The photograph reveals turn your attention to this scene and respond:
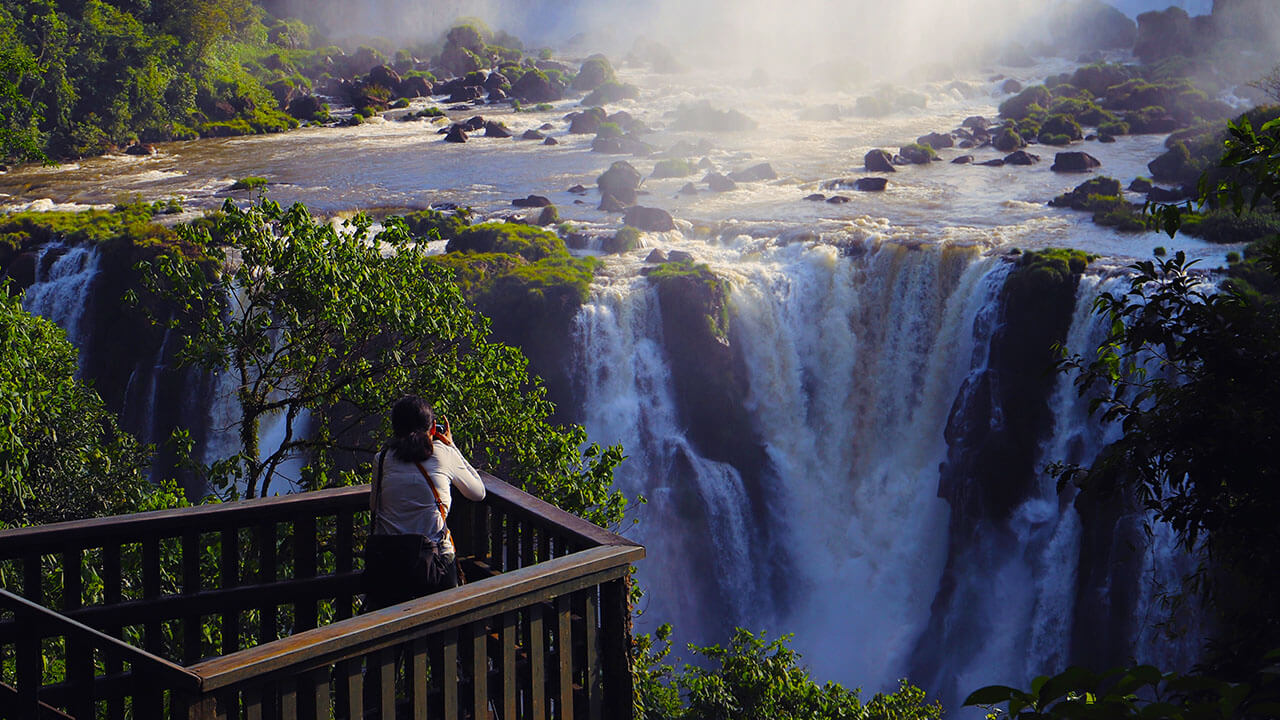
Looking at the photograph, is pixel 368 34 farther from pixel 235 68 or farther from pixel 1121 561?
pixel 1121 561

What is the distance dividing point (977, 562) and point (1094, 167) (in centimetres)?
1753

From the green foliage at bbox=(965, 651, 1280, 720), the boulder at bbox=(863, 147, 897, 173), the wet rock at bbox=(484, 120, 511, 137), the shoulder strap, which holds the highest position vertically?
the wet rock at bbox=(484, 120, 511, 137)

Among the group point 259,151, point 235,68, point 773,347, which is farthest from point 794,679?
point 235,68

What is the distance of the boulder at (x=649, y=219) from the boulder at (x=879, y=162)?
9096 mm

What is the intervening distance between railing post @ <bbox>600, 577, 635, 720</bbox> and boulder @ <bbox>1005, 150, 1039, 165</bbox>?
111ft

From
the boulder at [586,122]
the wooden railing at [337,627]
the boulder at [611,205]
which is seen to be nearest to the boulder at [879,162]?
the boulder at [611,205]

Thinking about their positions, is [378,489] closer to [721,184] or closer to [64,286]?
[64,286]

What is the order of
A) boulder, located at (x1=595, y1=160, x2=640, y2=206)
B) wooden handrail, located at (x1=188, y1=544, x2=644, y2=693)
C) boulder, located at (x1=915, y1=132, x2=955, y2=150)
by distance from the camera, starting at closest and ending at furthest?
wooden handrail, located at (x1=188, y1=544, x2=644, y2=693)
boulder, located at (x1=595, y1=160, x2=640, y2=206)
boulder, located at (x1=915, y1=132, x2=955, y2=150)

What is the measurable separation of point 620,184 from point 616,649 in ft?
94.5

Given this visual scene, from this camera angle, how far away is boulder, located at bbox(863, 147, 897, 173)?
3481cm

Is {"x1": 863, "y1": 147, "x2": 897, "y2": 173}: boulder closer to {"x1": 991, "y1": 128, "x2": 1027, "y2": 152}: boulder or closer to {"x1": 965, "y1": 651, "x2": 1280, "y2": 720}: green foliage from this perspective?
{"x1": 991, "y1": 128, "x2": 1027, "y2": 152}: boulder

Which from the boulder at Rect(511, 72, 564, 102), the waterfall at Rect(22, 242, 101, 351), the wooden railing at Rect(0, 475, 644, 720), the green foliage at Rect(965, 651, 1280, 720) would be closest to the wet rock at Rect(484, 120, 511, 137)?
the boulder at Rect(511, 72, 564, 102)

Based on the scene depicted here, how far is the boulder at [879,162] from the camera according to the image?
34.8m

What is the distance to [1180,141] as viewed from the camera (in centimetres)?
3369
